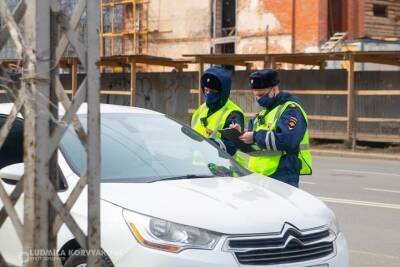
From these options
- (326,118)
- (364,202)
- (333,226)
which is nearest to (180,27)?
(326,118)

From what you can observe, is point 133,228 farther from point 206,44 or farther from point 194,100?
point 206,44

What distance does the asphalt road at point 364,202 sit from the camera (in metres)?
7.70

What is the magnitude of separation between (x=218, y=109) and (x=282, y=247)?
2290mm

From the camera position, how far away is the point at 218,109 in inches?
261

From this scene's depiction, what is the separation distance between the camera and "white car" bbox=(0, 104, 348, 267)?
4.38 m

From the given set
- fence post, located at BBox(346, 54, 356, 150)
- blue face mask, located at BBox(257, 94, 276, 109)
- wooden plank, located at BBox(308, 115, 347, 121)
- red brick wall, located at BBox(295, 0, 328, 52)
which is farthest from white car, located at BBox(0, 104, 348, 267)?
red brick wall, located at BBox(295, 0, 328, 52)

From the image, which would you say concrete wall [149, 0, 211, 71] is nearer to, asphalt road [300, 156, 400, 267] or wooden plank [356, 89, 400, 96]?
wooden plank [356, 89, 400, 96]

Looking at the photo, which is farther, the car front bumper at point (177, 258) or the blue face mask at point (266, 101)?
the blue face mask at point (266, 101)

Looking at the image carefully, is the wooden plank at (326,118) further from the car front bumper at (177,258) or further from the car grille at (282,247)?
the car front bumper at (177,258)

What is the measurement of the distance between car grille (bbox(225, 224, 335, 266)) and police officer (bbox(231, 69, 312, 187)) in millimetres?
1220

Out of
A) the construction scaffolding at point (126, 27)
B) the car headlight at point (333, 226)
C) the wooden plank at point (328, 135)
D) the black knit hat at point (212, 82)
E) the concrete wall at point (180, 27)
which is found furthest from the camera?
the construction scaffolding at point (126, 27)

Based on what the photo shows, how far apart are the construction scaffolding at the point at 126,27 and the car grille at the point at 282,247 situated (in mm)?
38582

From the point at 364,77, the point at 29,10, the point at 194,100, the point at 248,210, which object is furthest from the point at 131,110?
the point at 194,100

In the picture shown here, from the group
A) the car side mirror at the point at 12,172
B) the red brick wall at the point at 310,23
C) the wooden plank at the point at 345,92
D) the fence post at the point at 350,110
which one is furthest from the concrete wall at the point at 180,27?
the car side mirror at the point at 12,172
